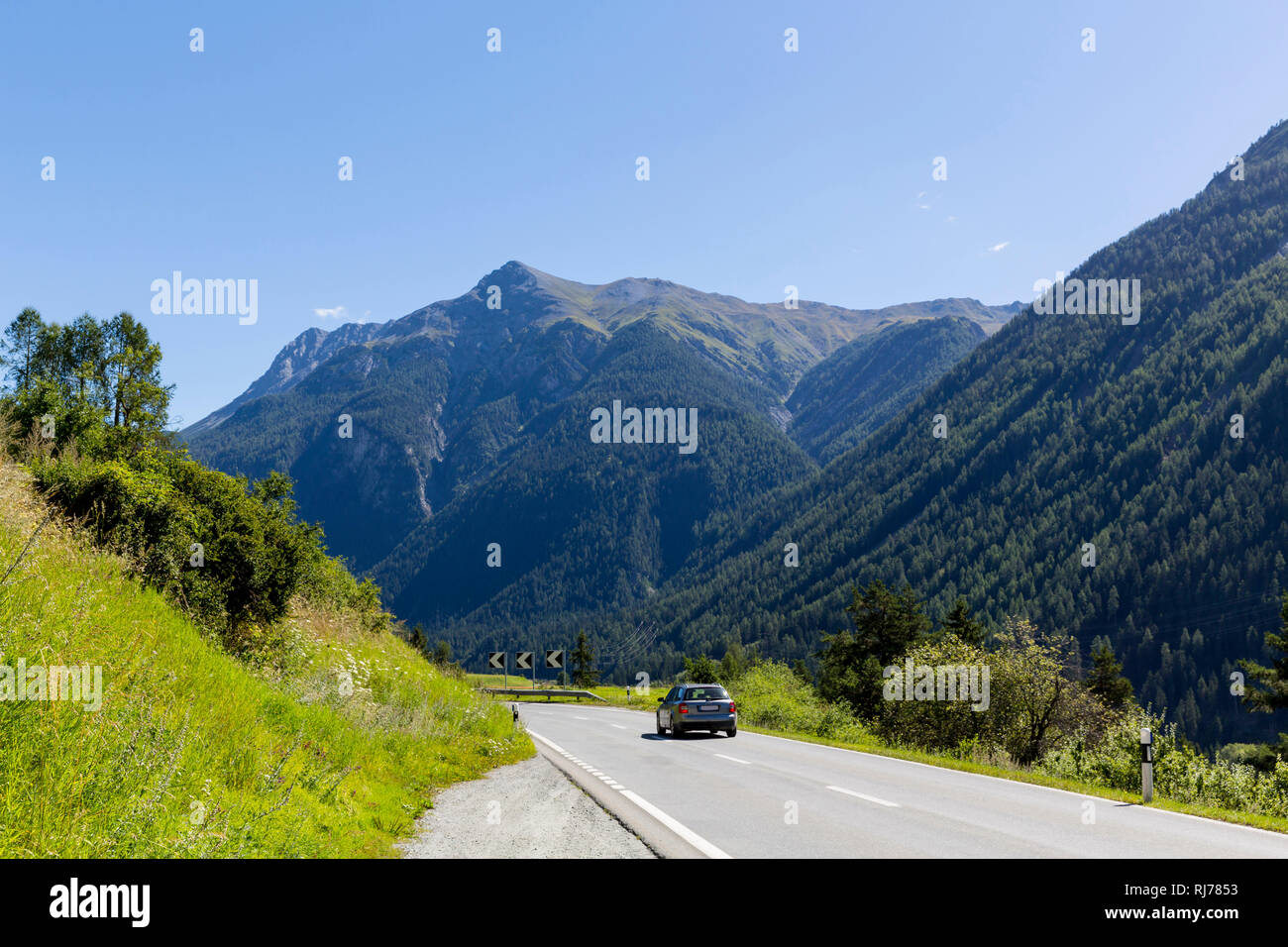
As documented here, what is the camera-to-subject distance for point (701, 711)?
75.3 ft

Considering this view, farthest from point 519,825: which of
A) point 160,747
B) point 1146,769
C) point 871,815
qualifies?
point 1146,769

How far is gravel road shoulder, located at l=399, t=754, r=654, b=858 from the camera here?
7.07 metres

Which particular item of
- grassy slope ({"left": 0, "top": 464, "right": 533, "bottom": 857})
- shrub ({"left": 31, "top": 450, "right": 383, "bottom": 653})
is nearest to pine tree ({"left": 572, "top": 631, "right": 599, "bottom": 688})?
shrub ({"left": 31, "top": 450, "right": 383, "bottom": 653})

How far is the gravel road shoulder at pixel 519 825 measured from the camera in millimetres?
7074

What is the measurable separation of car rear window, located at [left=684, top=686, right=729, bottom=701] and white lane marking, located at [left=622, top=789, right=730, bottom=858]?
12622 mm

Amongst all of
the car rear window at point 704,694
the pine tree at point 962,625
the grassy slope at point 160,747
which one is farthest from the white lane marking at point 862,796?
the pine tree at point 962,625

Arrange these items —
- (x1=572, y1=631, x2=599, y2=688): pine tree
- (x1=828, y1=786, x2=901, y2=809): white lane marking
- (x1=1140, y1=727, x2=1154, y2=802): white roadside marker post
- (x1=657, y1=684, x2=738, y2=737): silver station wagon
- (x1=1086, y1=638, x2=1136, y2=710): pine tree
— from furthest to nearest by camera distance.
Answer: (x1=572, y1=631, x2=599, y2=688): pine tree < (x1=1086, y1=638, x2=1136, y2=710): pine tree < (x1=657, y1=684, x2=738, y2=737): silver station wagon < (x1=1140, y1=727, x2=1154, y2=802): white roadside marker post < (x1=828, y1=786, x2=901, y2=809): white lane marking

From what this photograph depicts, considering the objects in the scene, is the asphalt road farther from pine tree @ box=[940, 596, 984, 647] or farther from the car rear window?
pine tree @ box=[940, 596, 984, 647]

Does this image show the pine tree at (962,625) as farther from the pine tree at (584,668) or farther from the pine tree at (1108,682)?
the pine tree at (584,668)

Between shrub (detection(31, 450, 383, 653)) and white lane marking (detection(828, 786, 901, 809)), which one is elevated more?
shrub (detection(31, 450, 383, 653))

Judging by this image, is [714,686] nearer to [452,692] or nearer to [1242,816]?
[452,692]

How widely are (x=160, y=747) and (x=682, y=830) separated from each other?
192 inches

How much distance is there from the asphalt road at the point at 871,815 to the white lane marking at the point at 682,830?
0.01 metres
